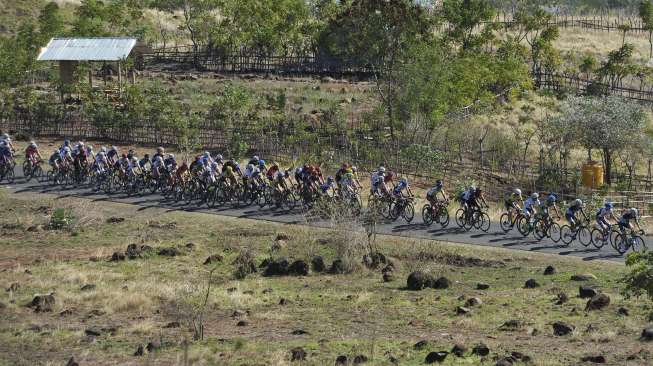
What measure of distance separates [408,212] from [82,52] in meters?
32.1

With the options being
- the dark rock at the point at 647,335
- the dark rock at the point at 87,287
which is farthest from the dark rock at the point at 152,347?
the dark rock at the point at 647,335

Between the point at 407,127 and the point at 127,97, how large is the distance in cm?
1529

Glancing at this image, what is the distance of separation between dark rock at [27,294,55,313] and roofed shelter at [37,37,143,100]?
36.2m

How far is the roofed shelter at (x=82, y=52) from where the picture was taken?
60.3 metres

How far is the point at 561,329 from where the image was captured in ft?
73.3

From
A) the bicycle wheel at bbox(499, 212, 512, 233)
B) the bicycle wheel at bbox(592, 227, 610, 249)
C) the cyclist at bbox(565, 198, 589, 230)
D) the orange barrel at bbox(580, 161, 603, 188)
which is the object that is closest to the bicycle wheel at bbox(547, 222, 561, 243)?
the cyclist at bbox(565, 198, 589, 230)

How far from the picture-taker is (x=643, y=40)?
338 feet

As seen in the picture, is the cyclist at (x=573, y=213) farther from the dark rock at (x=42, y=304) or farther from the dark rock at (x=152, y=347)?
Answer: the dark rock at (x=42, y=304)

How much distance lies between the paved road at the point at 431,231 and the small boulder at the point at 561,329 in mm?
8842

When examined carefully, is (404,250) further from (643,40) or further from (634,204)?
(643,40)

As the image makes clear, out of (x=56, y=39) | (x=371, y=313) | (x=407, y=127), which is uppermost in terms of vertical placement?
(x=56, y=39)

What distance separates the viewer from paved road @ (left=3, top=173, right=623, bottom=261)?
31.9m

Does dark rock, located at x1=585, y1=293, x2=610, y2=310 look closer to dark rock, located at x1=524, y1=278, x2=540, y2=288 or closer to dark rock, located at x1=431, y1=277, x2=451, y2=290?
dark rock, located at x1=524, y1=278, x2=540, y2=288

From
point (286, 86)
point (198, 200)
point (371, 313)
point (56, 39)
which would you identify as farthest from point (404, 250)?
point (286, 86)
